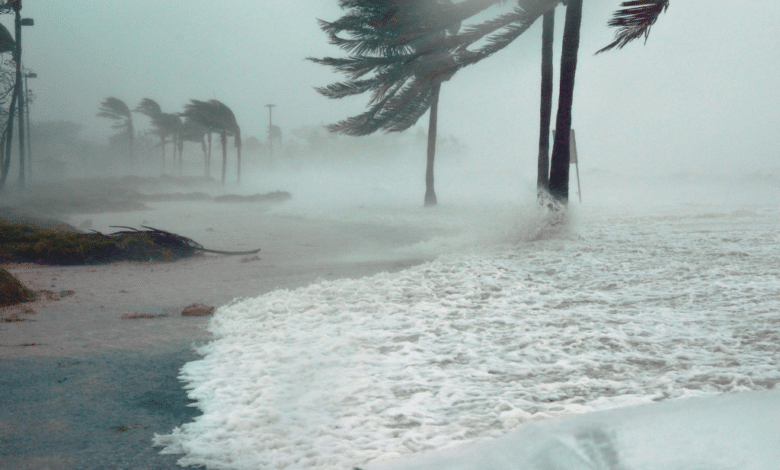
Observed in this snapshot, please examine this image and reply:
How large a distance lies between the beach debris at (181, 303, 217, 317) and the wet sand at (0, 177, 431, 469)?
11 cm

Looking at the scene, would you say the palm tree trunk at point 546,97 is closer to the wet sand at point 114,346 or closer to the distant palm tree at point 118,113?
the wet sand at point 114,346

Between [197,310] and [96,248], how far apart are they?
14.1 ft

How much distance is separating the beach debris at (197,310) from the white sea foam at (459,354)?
184mm

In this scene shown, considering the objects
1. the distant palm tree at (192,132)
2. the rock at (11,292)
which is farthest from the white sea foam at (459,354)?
the distant palm tree at (192,132)

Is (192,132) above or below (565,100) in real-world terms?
above

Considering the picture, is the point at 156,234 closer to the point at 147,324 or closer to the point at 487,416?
the point at 147,324

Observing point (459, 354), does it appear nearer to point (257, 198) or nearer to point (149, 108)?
point (257, 198)

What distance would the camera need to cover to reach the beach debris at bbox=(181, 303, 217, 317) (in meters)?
4.36

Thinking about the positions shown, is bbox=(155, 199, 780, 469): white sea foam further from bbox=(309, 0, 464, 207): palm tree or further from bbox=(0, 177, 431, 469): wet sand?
bbox=(309, 0, 464, 207): palm tree

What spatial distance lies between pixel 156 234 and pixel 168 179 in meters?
37.8

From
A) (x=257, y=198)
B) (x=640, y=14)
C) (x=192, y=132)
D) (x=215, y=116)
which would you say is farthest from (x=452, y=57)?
(x=192, y=132)

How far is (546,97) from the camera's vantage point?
10.4 metres

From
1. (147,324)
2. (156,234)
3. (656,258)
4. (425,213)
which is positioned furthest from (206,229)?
(656,258)

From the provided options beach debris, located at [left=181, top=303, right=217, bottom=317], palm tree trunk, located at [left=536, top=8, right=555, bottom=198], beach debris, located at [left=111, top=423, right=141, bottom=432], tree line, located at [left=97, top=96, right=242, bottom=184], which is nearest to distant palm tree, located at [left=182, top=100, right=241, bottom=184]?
tree line, located at [left=97, top=96, right=242, bottom=184]
